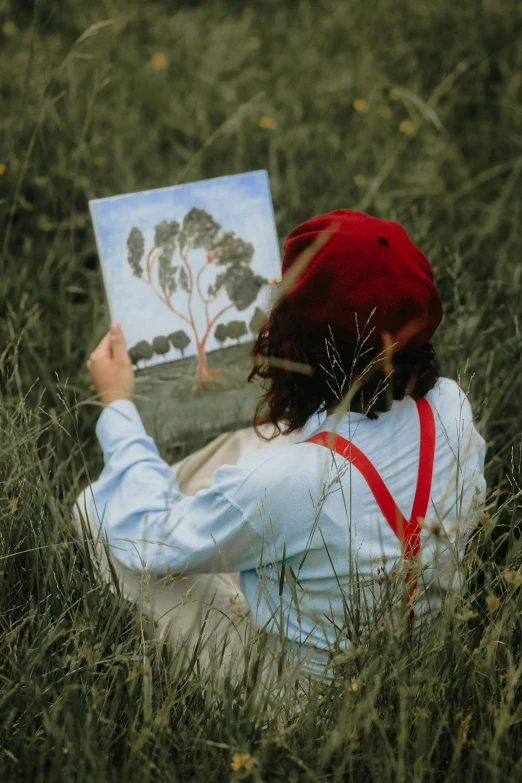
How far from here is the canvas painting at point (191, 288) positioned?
1843 millimetres

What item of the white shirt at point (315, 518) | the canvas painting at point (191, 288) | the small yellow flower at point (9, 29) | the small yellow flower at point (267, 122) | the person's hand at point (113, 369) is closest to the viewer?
the white shirt at point (315, 518)

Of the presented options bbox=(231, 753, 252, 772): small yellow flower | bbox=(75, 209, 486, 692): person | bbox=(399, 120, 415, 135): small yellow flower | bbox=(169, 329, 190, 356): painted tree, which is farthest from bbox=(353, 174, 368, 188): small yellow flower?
bbox=(231, 753, 252, 772): small yellow flower

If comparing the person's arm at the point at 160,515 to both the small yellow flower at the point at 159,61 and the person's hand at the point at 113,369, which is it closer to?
the person's hand at the point at 113,369

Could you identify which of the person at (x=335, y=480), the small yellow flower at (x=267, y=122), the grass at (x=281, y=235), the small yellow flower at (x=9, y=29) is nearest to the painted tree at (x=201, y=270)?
the grass at (x=281, y=235)

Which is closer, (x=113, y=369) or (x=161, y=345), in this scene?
(x=113, y=369)

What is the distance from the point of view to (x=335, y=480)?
1.14 m

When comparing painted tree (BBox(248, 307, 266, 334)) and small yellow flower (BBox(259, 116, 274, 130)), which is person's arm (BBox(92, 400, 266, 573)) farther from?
small yellow flower (BBox(259, 116, 274, 130))

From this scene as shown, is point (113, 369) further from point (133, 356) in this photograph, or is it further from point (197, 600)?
point (197, 600)

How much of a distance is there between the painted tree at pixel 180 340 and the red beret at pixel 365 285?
0.63 meters

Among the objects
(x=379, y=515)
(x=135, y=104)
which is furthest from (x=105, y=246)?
(x=135, y=104)

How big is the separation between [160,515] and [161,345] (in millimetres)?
578

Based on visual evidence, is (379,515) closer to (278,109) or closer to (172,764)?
(172,764)

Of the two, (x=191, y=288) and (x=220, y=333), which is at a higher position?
(x=191, y=288)

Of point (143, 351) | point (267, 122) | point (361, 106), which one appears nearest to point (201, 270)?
point (143, 351)
